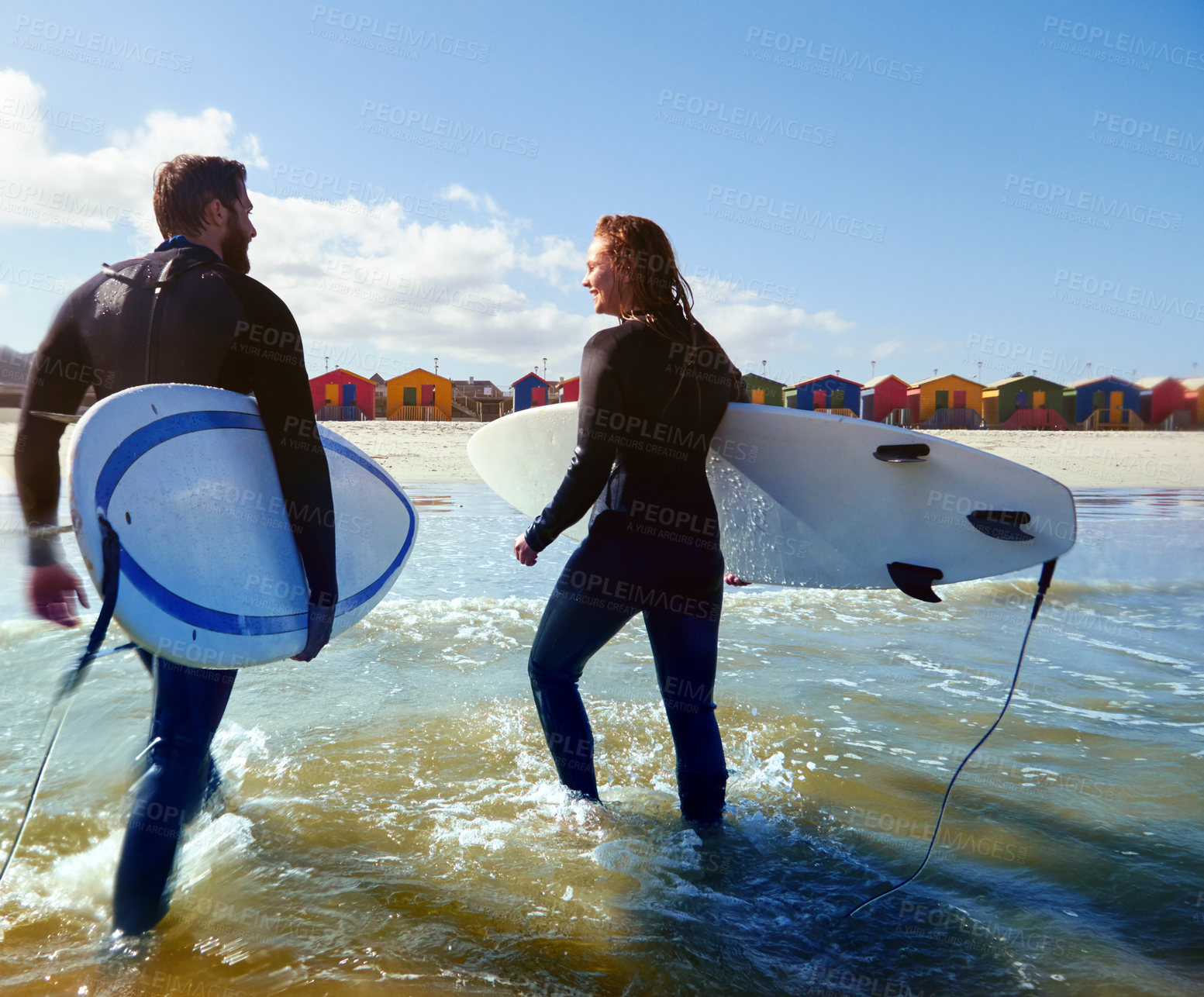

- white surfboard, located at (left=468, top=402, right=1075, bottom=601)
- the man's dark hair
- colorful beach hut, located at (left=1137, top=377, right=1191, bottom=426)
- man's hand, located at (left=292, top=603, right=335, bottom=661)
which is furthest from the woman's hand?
colorful beach hut, located at (left=1137, top=377, right=1191, bottom=426)

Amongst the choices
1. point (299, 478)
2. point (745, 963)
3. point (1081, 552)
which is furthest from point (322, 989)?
point (1081, 552)

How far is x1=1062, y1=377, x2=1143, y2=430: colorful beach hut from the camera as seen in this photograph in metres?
33.1

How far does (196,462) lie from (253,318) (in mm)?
356

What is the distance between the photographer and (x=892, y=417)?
3697cm

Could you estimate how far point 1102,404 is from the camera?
3412cm

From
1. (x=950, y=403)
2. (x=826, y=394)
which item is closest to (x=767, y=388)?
(x=826, y=394)

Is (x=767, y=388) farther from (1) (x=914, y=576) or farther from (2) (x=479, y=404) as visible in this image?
(1) (x=914, y=576)

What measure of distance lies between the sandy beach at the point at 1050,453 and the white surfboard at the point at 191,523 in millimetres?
11217

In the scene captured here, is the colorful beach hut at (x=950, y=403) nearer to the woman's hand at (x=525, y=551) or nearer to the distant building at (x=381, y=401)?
the distant building at (x=381, y=401)

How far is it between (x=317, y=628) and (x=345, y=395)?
35592mm

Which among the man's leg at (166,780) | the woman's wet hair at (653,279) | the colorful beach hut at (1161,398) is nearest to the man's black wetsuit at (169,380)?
the man's leg at (166,780)

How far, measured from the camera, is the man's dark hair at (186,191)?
1784 mm

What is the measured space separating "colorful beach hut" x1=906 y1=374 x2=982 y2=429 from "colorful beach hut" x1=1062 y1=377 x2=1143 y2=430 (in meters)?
3.54

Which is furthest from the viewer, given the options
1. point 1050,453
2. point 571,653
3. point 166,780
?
point 1050,453
